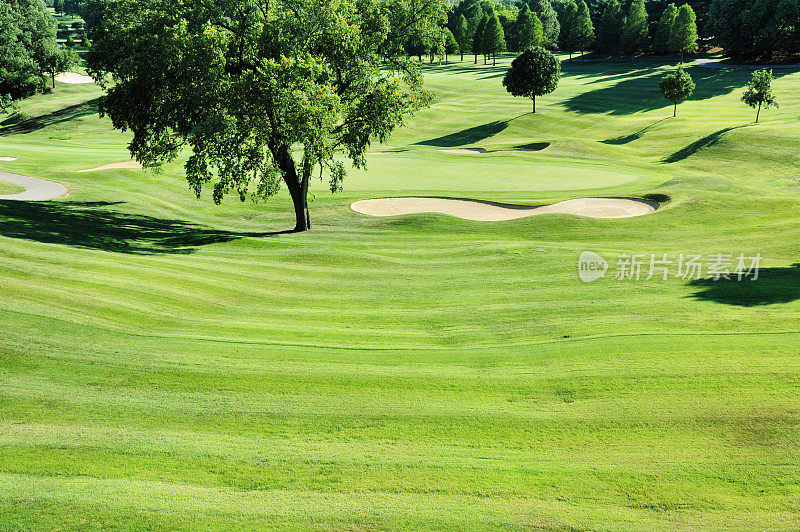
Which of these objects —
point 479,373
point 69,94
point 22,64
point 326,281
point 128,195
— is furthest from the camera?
point 69,94

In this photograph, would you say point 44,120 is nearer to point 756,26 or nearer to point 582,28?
point 582,28

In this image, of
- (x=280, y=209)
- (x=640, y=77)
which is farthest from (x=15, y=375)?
(x=640, y=77)

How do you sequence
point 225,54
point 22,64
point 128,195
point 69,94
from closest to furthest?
point 225,54, point 128,195, point 22,64, point 69,94

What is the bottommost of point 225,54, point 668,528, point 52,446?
point 668,528

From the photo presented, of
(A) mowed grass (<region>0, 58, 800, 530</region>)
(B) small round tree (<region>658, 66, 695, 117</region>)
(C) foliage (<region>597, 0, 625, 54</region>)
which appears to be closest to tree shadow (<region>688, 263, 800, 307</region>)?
(A) mowed grass (<region>0, 58, 800, 530</region>)

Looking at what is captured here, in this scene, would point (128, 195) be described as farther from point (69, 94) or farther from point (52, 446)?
point (69, 94)

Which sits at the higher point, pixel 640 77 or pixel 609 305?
pixel 640 77

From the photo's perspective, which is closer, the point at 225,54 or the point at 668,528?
the point at 668,528

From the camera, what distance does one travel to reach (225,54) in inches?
1113

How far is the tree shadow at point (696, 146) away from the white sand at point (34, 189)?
157 feet

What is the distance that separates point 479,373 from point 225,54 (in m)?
20.7

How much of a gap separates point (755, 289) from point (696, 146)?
45.3m

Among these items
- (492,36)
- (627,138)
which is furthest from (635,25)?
(627,138)

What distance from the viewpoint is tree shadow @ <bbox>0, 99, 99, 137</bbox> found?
74.2 m
